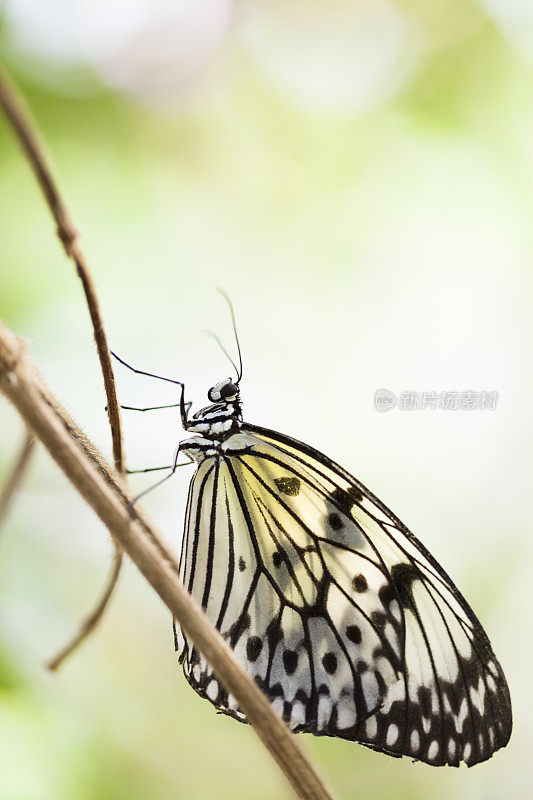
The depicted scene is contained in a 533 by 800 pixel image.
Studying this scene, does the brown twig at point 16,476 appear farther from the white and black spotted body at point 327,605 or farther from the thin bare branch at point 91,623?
the white and black spotted body at point 327,605

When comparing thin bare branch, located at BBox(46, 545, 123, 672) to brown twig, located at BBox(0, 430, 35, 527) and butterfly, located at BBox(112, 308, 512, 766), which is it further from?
butterfly, located at BBox(112, 308, 512, 766)

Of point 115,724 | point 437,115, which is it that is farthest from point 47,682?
point 437,115

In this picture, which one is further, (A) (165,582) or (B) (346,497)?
(B) (346,497)

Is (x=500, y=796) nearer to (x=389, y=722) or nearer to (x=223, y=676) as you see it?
(x=389, y=722)

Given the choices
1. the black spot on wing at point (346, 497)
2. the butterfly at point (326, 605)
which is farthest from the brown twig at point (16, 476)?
the black spot on wing at point (346, 497)

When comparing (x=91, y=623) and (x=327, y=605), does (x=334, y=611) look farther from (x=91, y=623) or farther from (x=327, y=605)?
(x=91, y=623)

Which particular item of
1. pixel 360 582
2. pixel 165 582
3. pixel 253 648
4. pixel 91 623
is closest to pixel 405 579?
pixel 360 582

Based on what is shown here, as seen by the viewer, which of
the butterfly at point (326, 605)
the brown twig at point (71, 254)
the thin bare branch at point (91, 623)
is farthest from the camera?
the butterfly at point (326, 605)
